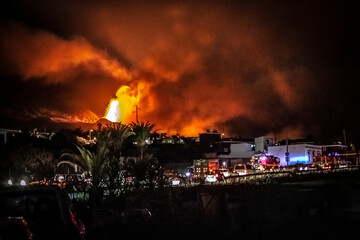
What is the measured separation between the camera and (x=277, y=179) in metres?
31.9

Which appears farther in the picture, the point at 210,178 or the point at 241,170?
the point at 241,170

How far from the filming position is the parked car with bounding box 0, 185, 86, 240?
631 centimetres

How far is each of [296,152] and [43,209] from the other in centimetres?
6317

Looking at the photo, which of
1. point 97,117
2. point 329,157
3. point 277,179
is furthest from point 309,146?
point 277,179

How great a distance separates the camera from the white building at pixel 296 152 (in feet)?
216

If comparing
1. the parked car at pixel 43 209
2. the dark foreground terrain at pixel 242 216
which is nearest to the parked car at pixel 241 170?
the dark foreground terrain at pixel 242 216

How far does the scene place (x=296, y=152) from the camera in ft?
218

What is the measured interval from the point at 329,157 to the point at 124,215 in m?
50.5

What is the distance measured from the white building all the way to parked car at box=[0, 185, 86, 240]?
61739 mm

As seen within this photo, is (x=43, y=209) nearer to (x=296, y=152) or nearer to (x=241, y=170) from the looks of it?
(x=241, y=170)

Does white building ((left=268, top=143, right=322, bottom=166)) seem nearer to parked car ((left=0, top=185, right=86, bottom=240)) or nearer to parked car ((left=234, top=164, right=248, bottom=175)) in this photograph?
parked car ((left=234, top=164, right=248, bottom=175))

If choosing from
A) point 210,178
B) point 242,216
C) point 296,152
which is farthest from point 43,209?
point 296,152

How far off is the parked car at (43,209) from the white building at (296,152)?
61.7 metres

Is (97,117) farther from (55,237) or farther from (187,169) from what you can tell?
(55,237)
